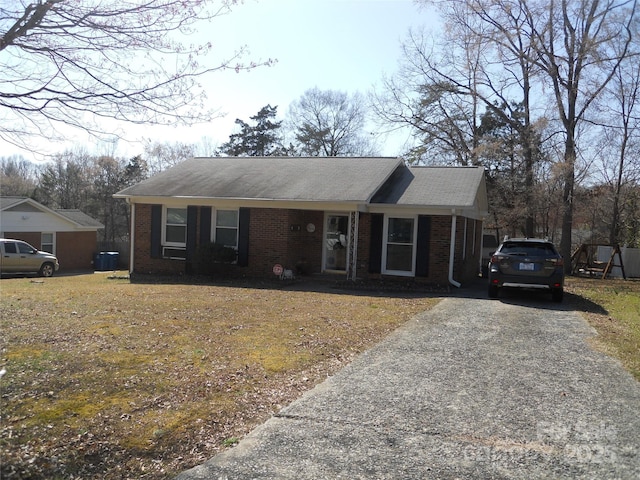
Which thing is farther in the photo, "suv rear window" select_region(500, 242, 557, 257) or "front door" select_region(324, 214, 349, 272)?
"front door" select_region(324, 214, 349, 272)

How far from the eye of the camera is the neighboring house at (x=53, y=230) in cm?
2967

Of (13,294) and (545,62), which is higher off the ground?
(545,62)

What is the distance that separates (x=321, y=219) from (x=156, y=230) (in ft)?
17.6

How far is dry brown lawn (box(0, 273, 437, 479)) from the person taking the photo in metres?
3.91

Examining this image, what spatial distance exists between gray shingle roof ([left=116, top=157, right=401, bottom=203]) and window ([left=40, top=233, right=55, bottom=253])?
15.8 m

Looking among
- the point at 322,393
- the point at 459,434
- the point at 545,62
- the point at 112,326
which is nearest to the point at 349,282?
the point at 112,326

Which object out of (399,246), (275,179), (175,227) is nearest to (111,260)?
(175,227)

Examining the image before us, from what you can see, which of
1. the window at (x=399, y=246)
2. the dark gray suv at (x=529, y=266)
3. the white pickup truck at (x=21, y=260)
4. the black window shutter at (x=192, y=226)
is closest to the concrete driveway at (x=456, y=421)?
the dark gray suv at (x=529, y=266)

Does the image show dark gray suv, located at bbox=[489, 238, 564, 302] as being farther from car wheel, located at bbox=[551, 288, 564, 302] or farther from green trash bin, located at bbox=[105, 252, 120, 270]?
green trash bin, located at bbox=[105, 252, 120, 270]

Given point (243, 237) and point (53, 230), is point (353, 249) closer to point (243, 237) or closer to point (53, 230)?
point (243, 237)

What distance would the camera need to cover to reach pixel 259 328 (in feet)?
27.4

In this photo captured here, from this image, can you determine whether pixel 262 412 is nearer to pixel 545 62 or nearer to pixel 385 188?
pixel 385 188

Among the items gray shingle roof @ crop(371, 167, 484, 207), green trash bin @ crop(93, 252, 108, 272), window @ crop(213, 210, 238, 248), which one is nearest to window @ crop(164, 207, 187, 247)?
window @ crop(213, 210, 238, 248)

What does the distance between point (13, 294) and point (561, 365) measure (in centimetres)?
1104
